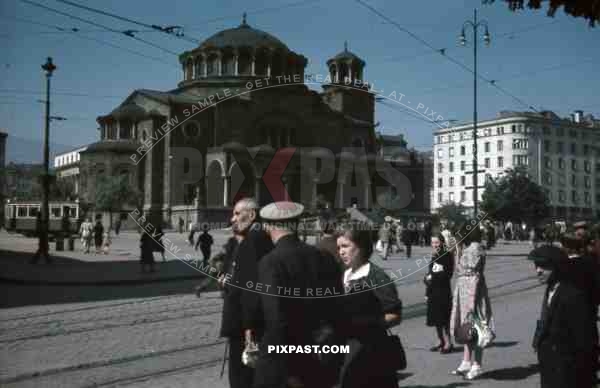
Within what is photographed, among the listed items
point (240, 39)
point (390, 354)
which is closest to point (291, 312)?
point (390, 354)

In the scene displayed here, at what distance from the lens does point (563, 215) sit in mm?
58625

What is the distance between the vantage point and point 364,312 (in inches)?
152

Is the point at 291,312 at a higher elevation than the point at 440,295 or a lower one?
higher

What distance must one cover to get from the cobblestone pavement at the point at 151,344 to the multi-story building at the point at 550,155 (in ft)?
117

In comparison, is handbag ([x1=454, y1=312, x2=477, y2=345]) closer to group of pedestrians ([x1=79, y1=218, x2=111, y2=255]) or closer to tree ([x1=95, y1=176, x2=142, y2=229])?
group of pedestrians ([x1=79, y1=218, x2=111, y2=255])

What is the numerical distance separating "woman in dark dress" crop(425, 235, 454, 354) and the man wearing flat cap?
4.46 metres

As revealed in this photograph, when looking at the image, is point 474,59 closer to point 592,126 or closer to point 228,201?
point 228,201

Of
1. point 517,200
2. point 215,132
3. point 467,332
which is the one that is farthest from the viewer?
point 215,132

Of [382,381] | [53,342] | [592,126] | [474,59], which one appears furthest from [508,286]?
[592,126]

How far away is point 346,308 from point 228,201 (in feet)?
148

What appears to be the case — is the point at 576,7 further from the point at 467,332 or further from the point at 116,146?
the point at 116,146

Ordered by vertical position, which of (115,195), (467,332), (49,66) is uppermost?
(49,66)

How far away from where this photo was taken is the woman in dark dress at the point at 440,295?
26.0 ft

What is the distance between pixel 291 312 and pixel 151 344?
5003 millimetres
